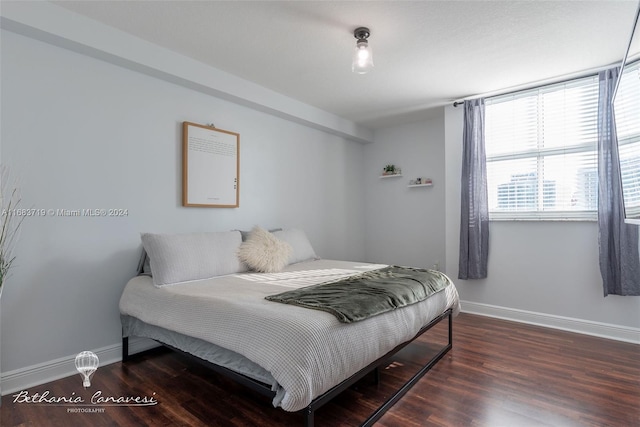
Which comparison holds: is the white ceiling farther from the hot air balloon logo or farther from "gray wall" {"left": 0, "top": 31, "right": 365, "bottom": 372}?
the hot air balloon logo

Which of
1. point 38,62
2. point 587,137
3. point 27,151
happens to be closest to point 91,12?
→ point 38,62

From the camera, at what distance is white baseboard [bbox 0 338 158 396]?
2.12 m

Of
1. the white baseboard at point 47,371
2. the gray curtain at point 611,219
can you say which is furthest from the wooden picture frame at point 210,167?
the gray curtain at point 611,219

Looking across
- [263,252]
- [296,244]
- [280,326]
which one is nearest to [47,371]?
[263,252]

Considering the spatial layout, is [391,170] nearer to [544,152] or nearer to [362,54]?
[544,152]

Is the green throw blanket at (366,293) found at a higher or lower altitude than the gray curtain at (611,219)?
lower

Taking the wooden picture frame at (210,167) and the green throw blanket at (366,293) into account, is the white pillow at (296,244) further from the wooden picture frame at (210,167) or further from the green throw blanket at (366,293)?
the green throw blanket at (366,293)

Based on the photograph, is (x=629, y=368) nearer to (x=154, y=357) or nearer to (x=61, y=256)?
(x=154, y=357)

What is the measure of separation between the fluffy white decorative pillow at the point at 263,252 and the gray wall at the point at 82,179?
0.48 meters

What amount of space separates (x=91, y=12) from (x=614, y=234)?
4.42 meters

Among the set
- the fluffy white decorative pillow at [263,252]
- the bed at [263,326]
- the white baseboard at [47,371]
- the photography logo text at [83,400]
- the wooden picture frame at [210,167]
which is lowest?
the photography logo text at [83,400]

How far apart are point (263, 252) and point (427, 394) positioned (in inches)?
65.0

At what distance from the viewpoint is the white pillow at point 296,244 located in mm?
3495

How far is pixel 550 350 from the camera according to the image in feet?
9.23
